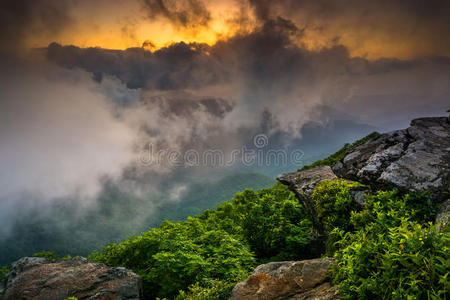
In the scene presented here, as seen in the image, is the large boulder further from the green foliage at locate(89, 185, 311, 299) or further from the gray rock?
the green foliage at locate(89, 185, 311, 299)

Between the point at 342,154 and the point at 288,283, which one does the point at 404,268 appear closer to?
the point at 288,283

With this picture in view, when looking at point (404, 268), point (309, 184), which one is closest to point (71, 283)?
point (404, 268)

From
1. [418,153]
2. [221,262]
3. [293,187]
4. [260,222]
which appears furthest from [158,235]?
[418,153]

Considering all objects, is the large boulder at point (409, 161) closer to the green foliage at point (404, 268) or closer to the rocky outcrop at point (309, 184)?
the rocky outcrop at point (309, 184)

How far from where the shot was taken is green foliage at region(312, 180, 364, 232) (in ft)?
22.3

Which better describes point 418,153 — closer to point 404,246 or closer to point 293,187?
point 293,187

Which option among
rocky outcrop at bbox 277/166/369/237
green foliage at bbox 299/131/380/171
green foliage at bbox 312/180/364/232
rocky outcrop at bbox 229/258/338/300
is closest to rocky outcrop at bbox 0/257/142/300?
rocky outcrop at bbox 229/258/338/300

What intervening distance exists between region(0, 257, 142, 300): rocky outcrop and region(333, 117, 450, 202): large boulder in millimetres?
9993

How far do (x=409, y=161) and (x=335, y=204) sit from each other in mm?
2755

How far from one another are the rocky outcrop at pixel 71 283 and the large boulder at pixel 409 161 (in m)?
9.99

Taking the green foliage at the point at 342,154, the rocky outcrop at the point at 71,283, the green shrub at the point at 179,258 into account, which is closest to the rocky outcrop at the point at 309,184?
the green foliage at the point at 342,154

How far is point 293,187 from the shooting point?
437 inches

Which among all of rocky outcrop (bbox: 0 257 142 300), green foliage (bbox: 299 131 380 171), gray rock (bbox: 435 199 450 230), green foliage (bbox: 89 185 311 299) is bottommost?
rocky outcrop (bbox: 0 257 142 300)

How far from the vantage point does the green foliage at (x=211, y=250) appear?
23.4ft
